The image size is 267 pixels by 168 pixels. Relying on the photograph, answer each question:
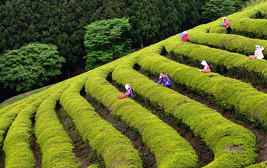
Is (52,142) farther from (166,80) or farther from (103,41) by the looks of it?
(103,41)

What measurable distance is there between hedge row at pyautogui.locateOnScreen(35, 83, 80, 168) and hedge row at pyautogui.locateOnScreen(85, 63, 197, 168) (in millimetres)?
2788

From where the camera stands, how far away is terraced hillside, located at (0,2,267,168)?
756 cm

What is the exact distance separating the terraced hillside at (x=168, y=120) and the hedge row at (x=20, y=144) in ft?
0.16

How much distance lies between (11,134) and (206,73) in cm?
1119

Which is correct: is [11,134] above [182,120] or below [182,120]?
below

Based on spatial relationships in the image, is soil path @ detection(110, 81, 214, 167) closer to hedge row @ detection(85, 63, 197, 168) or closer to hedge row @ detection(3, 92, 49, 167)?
hedge row @ detection(85, 63, 197, 168)

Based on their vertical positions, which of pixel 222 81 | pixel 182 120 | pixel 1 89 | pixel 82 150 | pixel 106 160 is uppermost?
pixel 222 81

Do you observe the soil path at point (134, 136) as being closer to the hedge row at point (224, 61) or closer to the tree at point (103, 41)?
the hedge row at point (224, 61)

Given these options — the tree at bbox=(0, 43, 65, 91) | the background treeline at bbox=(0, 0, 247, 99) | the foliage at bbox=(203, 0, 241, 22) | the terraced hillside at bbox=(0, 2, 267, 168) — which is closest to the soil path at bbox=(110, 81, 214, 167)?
the terraced hillside at bbox=(0, 2, 267, 168)

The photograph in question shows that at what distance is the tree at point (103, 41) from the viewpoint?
33.4 metres

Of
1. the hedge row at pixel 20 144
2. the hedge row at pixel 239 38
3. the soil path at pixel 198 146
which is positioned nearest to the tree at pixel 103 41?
the hedge row at pixel 239 38

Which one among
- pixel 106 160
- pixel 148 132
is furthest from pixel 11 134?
pixel 148 132

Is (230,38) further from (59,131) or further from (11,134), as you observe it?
(11,134)

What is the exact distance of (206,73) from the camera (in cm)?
1170
